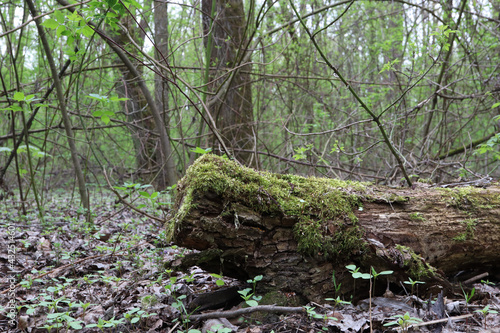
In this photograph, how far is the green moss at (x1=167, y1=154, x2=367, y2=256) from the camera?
7.20 ft

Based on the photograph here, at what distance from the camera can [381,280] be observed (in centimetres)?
233

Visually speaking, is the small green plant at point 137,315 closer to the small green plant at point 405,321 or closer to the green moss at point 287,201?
the green moss at point 287,201

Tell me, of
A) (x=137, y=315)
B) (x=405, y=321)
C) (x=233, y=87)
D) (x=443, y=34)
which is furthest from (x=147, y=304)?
(x=233, y=87)

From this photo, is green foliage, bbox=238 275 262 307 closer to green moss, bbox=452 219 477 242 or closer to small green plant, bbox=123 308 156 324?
small green plant, bbox=123 308 156 324

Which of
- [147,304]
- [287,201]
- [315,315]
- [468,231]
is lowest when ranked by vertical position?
[147,304]

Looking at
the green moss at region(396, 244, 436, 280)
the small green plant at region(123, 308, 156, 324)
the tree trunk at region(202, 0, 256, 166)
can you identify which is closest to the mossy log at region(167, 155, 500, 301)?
the green moss at region(396, 244, 436, 280)

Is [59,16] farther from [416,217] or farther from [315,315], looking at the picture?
[416,217]

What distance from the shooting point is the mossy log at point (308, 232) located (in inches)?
86.0

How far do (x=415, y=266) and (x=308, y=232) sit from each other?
73cm

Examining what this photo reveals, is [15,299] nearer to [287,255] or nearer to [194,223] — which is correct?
[194,223]

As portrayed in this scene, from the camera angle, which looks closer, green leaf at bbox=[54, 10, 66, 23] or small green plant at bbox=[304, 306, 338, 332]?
small green plant at bbox=[304, 306, 338, 332]

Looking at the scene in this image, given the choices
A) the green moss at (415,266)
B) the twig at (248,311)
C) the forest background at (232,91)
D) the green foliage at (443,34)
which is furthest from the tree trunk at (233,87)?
the twig at (248,311)

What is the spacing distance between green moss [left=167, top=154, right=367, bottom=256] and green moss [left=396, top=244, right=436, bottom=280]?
0.97 feet

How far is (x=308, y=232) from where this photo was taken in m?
2.24
